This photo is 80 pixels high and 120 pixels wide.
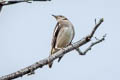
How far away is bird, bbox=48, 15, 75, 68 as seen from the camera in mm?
9367

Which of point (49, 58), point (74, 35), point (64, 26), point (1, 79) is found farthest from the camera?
point (64, 26)

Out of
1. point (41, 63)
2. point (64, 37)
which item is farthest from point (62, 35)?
point (41, 63)

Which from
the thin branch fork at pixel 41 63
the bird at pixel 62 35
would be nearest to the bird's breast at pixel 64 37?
the bird at pixel 62 35

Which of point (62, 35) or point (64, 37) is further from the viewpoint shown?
point (62, 35)

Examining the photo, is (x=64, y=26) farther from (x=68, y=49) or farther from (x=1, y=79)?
(x=1, y=79)

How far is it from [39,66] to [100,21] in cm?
103

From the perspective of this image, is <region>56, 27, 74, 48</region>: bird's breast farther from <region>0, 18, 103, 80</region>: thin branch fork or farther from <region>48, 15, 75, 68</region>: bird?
<region>0, 18, 103, 80</region>: thin branch fork

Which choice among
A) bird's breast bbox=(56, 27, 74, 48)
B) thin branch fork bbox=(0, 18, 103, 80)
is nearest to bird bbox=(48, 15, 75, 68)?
bird's breast bbox=(56, 27, 74, 48)

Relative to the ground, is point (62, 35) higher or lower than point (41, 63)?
lower

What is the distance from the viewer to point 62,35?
31.9 ft

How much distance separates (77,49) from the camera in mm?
6234

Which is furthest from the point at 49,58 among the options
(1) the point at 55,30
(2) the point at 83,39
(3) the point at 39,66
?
(1) the point at 55,30

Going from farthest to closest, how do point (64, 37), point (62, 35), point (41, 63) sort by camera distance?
point (62, 35) < point (64, 37) < point (41, 63)

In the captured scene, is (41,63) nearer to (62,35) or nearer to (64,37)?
(64,37)
